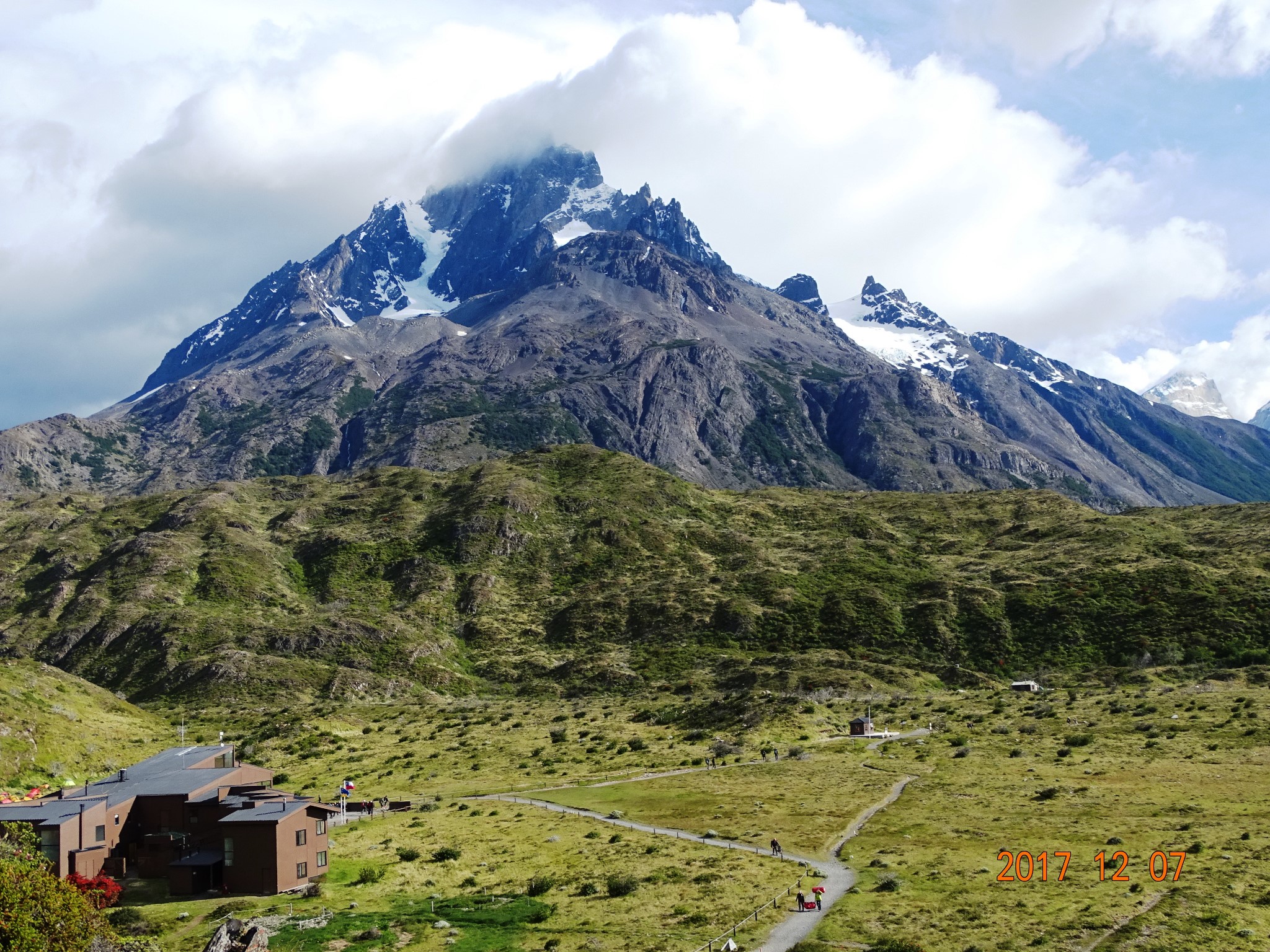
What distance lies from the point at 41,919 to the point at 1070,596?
160204 millimetres

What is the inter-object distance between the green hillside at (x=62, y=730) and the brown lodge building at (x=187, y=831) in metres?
20.3

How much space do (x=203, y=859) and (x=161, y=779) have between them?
1396cm

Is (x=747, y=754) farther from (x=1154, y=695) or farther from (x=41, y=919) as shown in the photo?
(x=41, y=919)

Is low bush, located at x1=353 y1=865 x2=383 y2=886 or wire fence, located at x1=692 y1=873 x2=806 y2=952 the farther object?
low bush, located at x1=353 y1=865 x2=383 y2=886

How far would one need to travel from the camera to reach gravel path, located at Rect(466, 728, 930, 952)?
1997 inches

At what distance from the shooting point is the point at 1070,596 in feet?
568

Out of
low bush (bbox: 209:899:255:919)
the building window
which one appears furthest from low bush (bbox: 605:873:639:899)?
the building window

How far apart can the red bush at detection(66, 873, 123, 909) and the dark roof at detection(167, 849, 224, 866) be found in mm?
3395

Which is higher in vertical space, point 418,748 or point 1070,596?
point 1070,596

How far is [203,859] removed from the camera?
213ft

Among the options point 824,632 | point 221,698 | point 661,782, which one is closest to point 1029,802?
point 661,782

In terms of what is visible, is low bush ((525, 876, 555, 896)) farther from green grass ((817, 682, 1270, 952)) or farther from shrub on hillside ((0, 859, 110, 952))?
shrub on hillside ((0, 859, 110, 952))

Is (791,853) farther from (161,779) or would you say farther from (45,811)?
(45,811)
